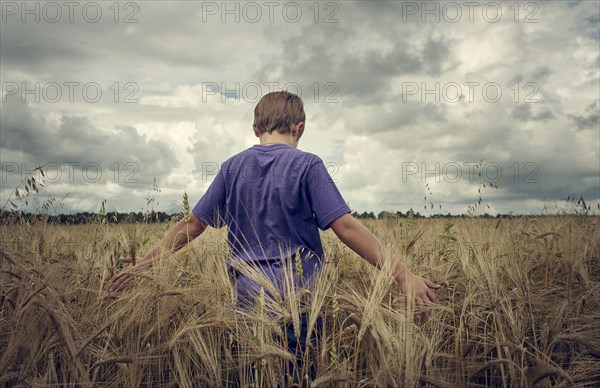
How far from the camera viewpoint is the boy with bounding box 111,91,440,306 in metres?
2.16

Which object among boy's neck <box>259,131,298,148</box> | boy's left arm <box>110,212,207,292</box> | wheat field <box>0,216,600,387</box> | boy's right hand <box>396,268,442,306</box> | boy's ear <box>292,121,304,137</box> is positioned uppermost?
boy's ear <box>292,121,304,137</box>

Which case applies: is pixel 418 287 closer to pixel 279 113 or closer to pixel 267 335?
pixel 267 335

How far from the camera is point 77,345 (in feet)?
6.61

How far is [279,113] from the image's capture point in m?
2.40

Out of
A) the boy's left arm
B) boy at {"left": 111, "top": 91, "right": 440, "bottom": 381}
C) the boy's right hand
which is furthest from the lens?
the boy's left arm

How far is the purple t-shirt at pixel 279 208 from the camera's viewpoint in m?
2.18

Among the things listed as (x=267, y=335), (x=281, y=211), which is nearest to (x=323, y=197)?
(x=281, y=211)

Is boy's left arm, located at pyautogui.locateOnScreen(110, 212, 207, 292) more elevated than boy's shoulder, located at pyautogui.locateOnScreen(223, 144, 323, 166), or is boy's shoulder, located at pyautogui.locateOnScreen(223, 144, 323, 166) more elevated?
boy's shoulder, located at pyautogui.locateOnScreen(223, 144, 323, 166)

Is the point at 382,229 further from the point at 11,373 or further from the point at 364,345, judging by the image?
the point at 11,373

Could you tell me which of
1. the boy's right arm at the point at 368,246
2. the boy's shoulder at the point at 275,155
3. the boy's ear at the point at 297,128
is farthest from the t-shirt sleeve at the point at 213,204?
the boy's right arm at the point at 368,246

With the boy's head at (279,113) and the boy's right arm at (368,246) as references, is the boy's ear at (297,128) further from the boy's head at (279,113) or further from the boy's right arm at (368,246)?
the boy's right arm at (368,246)

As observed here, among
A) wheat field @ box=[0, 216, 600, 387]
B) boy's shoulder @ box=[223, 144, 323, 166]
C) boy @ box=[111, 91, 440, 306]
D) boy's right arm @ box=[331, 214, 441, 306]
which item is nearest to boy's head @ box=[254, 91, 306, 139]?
boy @ box=[111, 91, 440, 306]

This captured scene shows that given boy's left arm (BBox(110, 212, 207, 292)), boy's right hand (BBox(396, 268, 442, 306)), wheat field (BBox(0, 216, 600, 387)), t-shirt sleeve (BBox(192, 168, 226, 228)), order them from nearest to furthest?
wheat field (BBox(0, 216, 600, 387))
boy's right hand (BBox(396, 268, 442, 306))
boy's left arm (BBox(110, 212, 207, 292))
t-shirt sleeve (BBox(192, 168, 226, 228))

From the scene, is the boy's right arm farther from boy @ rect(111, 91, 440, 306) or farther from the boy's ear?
the boy's ear
